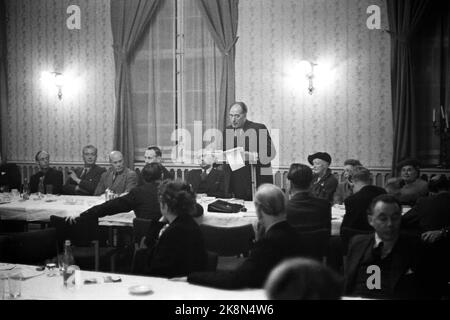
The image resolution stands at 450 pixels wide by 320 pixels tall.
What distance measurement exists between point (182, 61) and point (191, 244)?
5.56m

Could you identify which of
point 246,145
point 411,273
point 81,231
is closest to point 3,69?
point 246,145

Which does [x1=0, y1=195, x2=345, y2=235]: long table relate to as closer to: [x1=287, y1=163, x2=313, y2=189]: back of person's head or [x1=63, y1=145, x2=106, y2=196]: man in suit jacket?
Result: [x1=287, y1=163, x2=313, y2=189]: back of person's head

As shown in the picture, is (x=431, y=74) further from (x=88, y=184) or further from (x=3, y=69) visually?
(x=3, y=69)

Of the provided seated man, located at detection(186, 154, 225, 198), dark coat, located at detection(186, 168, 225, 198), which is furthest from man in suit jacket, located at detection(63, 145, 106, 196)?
dark coat, located at detection(186, 168, 225, 198)

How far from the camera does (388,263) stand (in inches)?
120

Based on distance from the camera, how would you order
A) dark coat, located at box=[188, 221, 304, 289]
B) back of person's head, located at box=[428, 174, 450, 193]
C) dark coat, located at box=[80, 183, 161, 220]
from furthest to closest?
dark coat, located at box=[80, 183, 161, 220] < back of person's head, located at box=[428, 174, 450, 193] < dark coat, located at box=[188, 221, 304, 289]

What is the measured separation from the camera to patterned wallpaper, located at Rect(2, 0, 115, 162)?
8.55m

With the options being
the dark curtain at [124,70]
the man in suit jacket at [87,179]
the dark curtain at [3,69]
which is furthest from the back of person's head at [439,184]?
the dark curtain at [3,69]

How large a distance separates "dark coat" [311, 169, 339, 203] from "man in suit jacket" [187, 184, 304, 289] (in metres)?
2.91

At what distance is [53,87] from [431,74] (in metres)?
6.05

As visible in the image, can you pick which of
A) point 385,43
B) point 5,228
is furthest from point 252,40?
point 5,228

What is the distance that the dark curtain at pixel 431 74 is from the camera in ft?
23.0

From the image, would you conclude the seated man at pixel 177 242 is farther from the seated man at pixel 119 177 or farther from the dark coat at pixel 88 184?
the dark coat at pixel 88 184

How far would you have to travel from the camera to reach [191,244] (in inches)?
118
